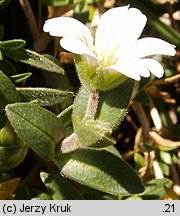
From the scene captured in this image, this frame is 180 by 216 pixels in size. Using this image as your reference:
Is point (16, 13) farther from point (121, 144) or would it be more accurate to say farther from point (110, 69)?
point (110, 69)

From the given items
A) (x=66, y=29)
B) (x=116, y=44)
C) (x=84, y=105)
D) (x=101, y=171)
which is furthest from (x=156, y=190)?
(x=66, y=29)

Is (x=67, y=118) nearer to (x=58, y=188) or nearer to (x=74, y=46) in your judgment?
(x=58, y=188)

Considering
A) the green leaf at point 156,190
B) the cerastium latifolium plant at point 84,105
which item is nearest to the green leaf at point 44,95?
the cerastium latifolium plant at point 84,105

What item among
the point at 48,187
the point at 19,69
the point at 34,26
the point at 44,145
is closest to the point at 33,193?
the point at 48,187

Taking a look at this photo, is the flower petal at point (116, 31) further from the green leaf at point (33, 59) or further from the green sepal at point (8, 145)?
the green sepal at point (8, 145)

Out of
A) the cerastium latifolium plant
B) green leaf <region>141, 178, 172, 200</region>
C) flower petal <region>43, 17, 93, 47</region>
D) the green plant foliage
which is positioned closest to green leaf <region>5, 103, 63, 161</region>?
the cerastium latifolium plant

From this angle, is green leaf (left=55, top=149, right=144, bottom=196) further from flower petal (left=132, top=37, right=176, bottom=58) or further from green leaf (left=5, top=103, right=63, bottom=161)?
flower petal (left=132, top=37, right=176, bottom=58)
